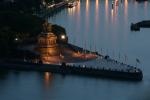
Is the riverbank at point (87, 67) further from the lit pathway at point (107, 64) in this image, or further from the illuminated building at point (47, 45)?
the illuminated building at point (47, 45)

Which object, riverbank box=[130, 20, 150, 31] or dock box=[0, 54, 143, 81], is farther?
riverbank box=[130, 20, 150, 31]

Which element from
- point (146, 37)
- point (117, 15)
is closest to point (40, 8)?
point (117, 15)

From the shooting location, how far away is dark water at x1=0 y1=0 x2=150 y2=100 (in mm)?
17500

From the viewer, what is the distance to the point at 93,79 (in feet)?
63.0

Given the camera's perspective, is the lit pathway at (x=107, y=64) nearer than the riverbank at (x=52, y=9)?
Yes

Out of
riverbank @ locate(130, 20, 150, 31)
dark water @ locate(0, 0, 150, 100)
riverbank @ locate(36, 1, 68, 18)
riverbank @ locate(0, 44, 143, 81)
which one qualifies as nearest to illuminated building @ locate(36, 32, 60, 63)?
riverbank @ locate(0, 44, 143, 81)

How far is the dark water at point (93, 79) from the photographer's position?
17.5m

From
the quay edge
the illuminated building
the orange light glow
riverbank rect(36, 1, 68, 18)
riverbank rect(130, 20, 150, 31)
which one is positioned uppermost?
riverbank rect(36, 1, 68, 18)

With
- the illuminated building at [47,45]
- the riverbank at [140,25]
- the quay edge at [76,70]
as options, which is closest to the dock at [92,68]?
the quay edge at [76,70]

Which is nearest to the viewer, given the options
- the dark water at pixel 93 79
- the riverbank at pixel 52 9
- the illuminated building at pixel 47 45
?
the dark water at pixel 93 79

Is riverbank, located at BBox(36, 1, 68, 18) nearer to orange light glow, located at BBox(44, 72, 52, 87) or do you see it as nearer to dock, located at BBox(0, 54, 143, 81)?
dock, located at BBox(0, 54, 143, 81)

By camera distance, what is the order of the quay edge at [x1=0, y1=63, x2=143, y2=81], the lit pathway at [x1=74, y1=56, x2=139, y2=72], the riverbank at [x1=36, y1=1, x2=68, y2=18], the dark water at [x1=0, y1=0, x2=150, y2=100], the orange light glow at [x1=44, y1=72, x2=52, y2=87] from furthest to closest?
the riverbank at [x1=36, y1=1, x2=68, y2=18] → the lit pathway at [x1=74, y1=56, x2=139, y2=72] → the quay edge at [x1=0, y1=63, x2=143, y2=81] → the orange light glow at [x1=44, y1=72, x2=52, y2=87] → the dark water at [x1=0, y1=0, x2=150, y2=100]

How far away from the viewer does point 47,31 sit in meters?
21.9

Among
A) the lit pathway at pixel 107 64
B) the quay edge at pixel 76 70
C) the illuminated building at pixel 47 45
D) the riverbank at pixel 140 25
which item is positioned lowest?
the quay edge at pixel 76 70
